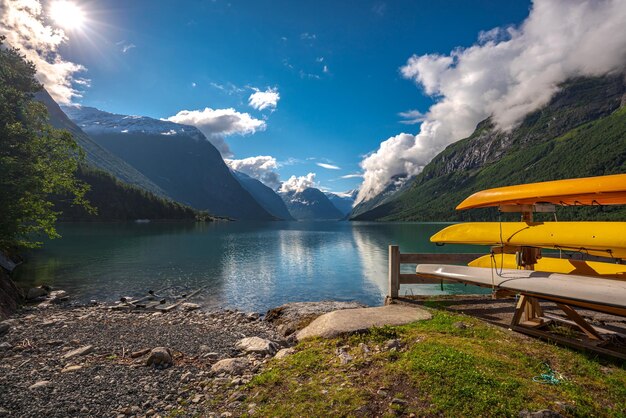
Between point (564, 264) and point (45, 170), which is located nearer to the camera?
point (564, 264)

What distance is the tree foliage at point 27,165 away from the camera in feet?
58.4

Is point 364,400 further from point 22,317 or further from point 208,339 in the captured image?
point 22,317

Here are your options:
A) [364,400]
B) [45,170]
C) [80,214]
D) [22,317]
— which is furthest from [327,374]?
[80,214]

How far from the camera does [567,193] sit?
788 centimetres

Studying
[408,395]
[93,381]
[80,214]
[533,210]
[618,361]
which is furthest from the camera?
[80,214]

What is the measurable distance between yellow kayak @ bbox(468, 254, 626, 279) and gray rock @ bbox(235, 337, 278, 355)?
23.0ft

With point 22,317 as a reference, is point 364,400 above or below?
above

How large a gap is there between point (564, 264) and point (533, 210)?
2.37 m

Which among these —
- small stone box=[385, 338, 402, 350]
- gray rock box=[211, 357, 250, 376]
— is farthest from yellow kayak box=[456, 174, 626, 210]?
gray rock box=[211, 357, 250, 376]

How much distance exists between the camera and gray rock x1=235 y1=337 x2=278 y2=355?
9.77 metres

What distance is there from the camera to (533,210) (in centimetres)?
923

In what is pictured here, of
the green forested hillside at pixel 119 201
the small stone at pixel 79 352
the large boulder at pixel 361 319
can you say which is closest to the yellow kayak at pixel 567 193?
the large boulder at pixel 361 319

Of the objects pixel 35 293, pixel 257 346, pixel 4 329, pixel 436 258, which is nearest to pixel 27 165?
pixel 35 293

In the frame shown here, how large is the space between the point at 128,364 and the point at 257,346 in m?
3.59
